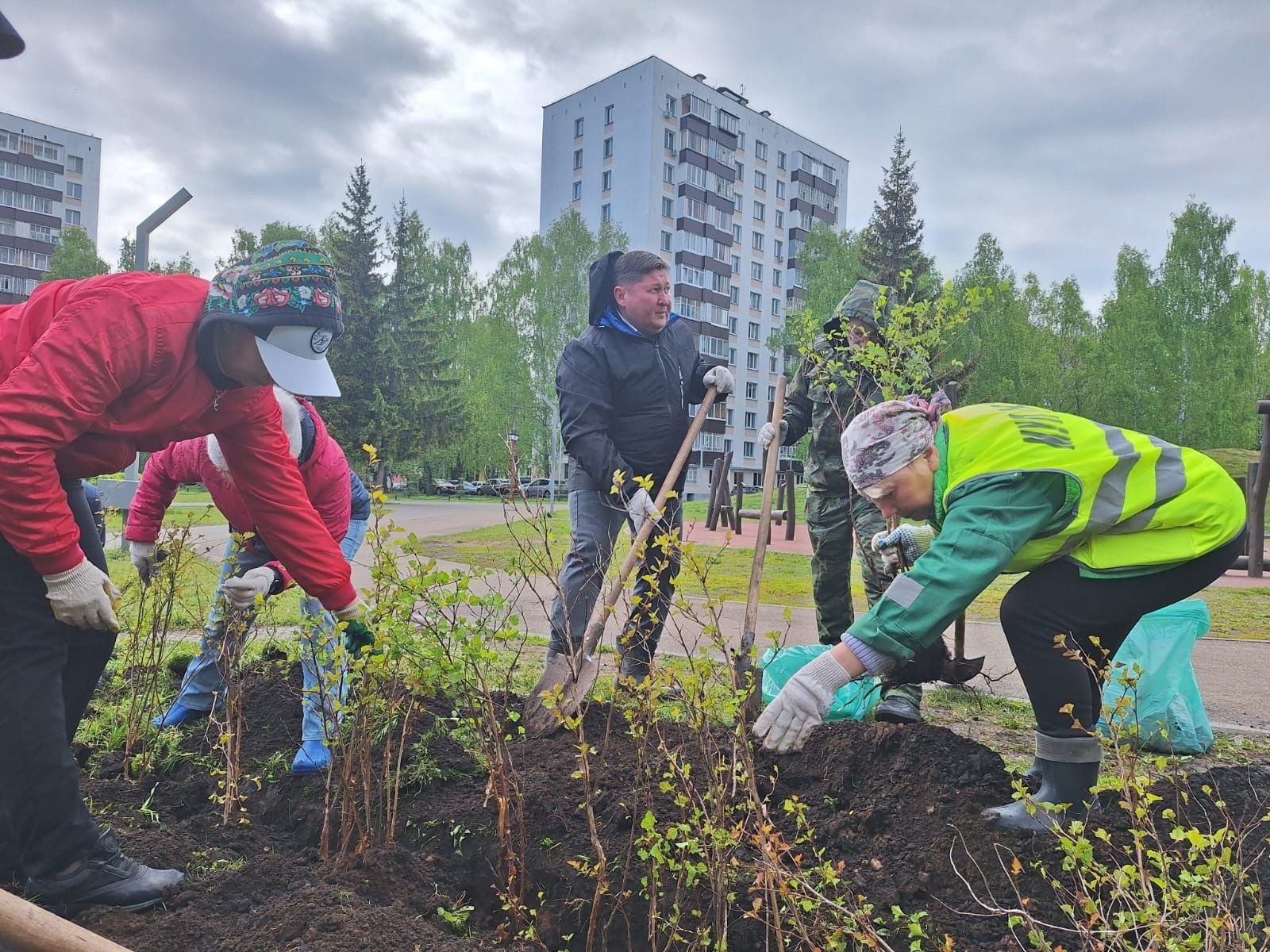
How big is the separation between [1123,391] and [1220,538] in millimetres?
32560

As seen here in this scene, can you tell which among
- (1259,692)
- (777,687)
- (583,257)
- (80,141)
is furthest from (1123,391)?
(80,141)

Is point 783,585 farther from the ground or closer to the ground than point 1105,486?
closer to the ground

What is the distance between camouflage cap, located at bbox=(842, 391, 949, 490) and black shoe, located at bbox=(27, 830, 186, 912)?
6.38 ft

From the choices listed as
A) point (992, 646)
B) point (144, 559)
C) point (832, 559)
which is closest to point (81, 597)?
point (144, 559)

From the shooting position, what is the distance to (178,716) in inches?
135

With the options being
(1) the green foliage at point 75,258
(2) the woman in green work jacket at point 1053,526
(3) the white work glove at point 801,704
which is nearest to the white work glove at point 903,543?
(2) the woman in green work jacket at point 1053,526

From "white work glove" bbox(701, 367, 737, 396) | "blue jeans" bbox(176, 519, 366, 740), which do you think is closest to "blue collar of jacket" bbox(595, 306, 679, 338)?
"white work glove" bbox(701, 367, 737, 396)

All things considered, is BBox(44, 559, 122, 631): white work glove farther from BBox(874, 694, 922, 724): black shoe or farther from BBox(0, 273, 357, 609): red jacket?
BBox(874, 694, 922, 724): black shoe

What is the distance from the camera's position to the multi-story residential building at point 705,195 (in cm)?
4431

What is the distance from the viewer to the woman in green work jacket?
2.20 meters

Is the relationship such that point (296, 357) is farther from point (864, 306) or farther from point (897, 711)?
point (864, 306)

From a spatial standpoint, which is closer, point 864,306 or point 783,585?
point 864,306

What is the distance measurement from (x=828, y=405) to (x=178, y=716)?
3.14 metres

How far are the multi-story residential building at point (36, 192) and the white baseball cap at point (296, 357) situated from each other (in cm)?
6402
